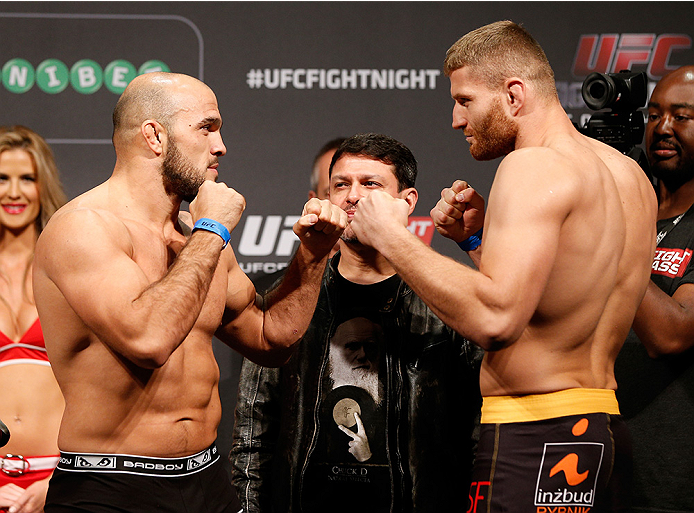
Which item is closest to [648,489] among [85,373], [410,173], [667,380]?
[667,380]

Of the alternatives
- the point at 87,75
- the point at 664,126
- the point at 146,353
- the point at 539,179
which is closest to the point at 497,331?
the point at 539,179

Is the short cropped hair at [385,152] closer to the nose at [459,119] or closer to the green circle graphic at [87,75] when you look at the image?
the nose at [459,119]

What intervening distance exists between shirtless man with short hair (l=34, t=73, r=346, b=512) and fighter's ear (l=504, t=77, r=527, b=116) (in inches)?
20.3

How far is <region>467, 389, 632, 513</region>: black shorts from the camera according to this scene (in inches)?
61.1

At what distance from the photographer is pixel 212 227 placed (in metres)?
1.73

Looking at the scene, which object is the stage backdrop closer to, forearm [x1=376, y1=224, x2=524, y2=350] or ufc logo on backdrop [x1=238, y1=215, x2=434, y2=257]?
ufc logo on backdrop [x1=238, y1=215, x2=434, y2=257]

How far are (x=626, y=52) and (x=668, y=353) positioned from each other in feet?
5.30

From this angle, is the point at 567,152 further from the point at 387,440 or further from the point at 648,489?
the point at 648,489

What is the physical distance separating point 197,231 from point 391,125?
1.72m

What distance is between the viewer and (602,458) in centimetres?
158

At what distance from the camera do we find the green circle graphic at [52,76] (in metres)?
3.20

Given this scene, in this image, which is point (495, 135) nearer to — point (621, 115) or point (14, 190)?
point (621, 115)

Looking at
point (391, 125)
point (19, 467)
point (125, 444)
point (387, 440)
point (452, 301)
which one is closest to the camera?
point (452, 301)

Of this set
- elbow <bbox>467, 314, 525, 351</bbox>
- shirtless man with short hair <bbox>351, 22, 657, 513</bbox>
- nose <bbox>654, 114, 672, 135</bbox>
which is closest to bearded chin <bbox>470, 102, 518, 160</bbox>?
shirtless man with short hair <bbox>351, 22, 657, 513</bbox>
